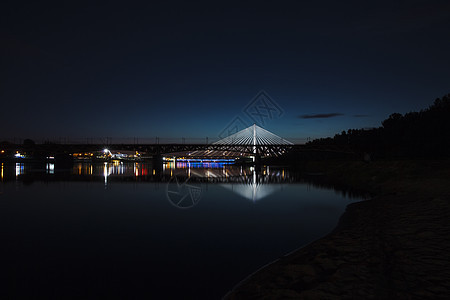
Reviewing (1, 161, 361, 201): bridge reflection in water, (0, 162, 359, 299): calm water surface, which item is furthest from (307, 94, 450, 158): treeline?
(0, 162, 359, 299): calm water surface

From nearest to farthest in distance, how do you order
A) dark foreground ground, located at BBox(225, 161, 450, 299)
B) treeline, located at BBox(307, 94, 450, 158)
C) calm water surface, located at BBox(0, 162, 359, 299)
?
1. dark foreground ground, located at BBox(225, 161, 450, 299)
2. calm water surface, located at BBox(0, 162, 359, 299)
3. treeline, located at BBox(307, 94, 450, 158)

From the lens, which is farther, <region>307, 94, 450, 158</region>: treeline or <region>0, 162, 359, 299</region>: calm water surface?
<region>307, 94, 450, 158</region>: treeline

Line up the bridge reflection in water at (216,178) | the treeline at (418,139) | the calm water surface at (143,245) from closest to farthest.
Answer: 1. the calm water surface at (143,245)
2. the bridge reflection in water at (216,178)
3. the treeline at (418,139)

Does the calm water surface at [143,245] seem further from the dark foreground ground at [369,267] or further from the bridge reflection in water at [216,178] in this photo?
the bridge reflection in water at [216,178]

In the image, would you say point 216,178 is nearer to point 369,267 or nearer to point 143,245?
point 143,245

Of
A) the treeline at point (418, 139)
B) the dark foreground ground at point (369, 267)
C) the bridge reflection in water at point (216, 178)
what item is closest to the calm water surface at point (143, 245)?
the dark foreground ground at point (369, 267)

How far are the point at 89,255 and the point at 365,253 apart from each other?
10.3 m

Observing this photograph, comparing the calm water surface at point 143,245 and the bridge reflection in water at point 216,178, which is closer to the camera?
the calm water surface at point 143,245

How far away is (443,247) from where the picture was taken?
9305 mm

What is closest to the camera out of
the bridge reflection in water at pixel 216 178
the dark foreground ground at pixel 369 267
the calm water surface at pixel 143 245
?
the dark foreground ground at pixel 369 267

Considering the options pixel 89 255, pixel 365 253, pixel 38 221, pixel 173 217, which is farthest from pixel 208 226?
pixel 38 221

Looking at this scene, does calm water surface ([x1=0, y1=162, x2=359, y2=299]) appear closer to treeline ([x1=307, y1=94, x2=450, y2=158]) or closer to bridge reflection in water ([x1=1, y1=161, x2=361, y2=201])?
bridge reflection in water ([x1=1, y1=161, x2=361, y2=201])

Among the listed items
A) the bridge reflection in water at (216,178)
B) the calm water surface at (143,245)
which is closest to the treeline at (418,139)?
the bridge reflection in water at (216,178)

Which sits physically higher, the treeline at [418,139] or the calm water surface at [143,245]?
the treeline at [418,139]
